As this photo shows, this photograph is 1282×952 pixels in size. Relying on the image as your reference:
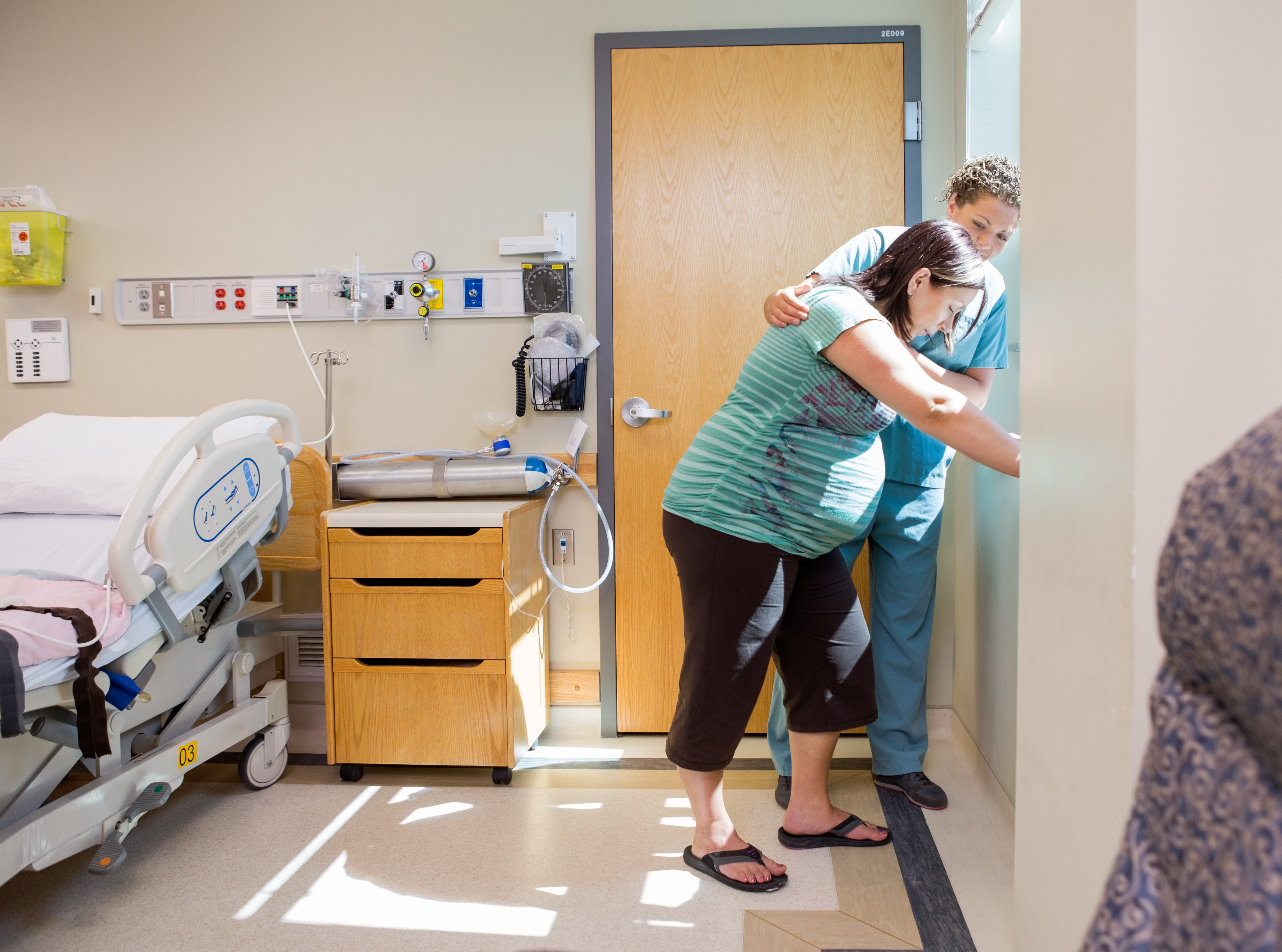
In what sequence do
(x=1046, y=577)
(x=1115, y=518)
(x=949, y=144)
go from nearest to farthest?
(x=1115, y=518), (x=1046, y=577), (x=949, y=144)

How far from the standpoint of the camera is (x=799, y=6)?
7.82 ft

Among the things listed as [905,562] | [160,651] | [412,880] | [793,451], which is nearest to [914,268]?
[793,451]

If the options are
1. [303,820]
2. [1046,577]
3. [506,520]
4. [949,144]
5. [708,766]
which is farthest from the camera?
[949,144]

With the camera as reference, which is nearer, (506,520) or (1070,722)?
(1070,722)

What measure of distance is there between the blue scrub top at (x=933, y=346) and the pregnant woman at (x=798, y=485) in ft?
0.76

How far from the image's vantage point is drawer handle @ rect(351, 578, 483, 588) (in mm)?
2109

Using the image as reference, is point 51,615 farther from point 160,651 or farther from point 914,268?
point 914,268

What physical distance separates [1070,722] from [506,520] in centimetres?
141

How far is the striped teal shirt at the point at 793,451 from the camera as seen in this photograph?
1.43 metres

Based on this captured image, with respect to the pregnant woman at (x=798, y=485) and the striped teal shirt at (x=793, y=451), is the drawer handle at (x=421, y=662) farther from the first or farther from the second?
the striped teal shirt at (x=793, y=451)

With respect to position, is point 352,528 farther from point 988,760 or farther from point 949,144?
point 949,144

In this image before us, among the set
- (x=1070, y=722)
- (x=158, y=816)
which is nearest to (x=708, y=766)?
(x=1070, y=722)

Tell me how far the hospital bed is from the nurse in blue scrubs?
1.27 m

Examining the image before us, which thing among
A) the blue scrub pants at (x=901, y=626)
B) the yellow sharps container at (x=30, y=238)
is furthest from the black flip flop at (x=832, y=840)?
the yellow sharps container at (x=30, y=238)
